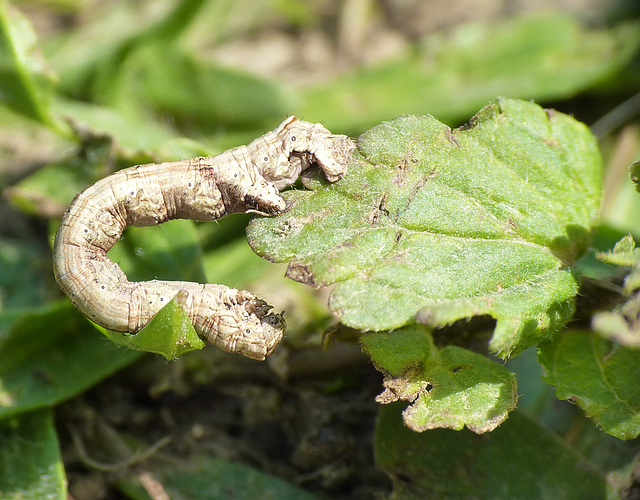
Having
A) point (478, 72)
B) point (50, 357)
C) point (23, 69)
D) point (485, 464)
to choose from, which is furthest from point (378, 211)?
point (478, 72)

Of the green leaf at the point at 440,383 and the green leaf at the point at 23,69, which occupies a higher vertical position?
the green leaf at the point at 23,69

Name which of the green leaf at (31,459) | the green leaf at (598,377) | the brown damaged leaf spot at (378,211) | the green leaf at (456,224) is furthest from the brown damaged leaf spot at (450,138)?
the green leaf at (31,459)

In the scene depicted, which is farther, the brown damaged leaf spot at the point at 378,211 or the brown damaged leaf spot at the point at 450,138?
the brown damaged leaf spot at the point at 450,138

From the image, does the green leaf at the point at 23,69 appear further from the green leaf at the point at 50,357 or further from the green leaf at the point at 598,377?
the green leaf at the point at 598,377

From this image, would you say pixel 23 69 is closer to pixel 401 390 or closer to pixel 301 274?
pixel 301 274

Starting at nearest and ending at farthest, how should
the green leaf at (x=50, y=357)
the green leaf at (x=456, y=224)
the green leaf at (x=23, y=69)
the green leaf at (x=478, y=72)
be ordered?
the green leaf at (x=456, y=224), the green leaf at (x=50, y=357), the green leaf at (x=23, y=69), the green leaf at (x=478, y=72)

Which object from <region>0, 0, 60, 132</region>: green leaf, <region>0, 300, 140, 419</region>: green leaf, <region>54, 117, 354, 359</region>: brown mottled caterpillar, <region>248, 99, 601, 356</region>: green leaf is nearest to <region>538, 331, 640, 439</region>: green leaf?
<region>248, 99, 601, 356</region>: green leaf
